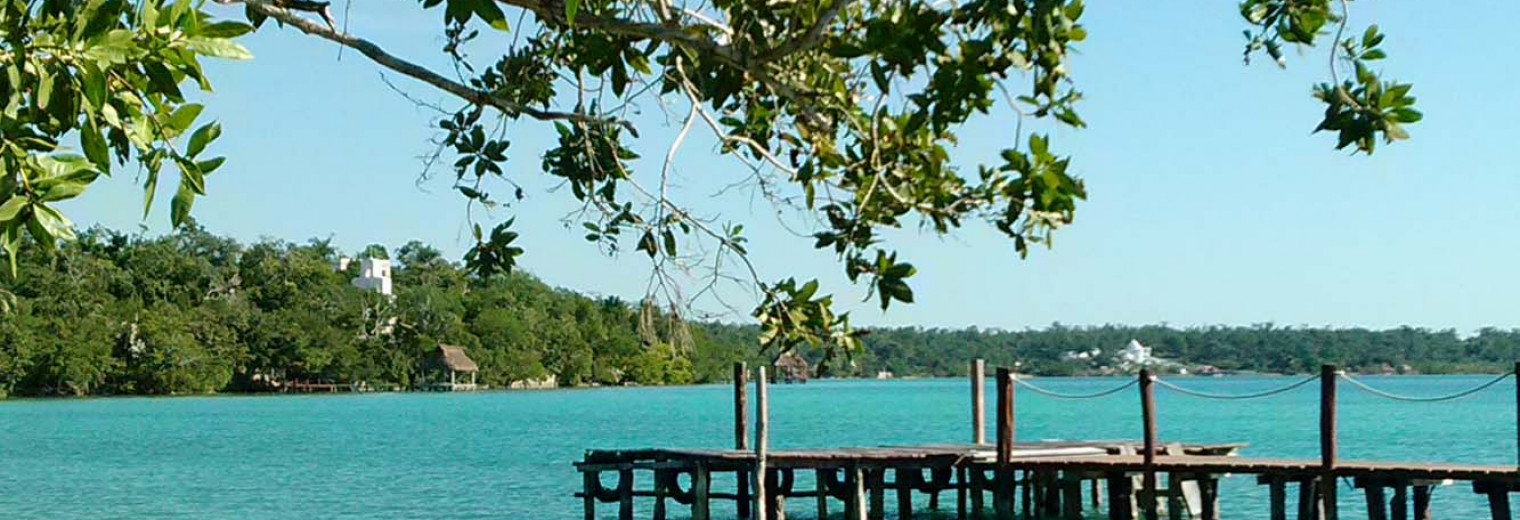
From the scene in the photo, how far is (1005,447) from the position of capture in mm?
18438

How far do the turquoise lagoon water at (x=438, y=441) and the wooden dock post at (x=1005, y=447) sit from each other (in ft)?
24.6

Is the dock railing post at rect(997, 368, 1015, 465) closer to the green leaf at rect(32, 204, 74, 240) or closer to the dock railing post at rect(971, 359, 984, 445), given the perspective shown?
the dock railing post at rect(971, 359, 984, 445)

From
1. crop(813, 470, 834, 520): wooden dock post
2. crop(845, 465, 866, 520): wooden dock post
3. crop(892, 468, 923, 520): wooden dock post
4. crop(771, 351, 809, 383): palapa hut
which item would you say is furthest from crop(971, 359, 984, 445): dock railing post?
crop(771, 351, 809, 383): palapa hut

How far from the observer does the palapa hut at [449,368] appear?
98.7 m

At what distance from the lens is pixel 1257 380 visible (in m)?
168

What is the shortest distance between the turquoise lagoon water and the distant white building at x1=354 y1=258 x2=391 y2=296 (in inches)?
356

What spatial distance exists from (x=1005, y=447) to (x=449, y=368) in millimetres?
83596

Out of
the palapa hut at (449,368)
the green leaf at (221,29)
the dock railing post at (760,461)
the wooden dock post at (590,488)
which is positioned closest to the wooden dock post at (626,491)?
the wooden dock post at (590,488)

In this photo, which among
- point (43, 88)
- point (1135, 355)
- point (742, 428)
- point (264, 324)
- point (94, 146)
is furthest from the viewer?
point (1135, 355)

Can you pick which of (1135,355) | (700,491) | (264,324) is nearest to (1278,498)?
(700,491)

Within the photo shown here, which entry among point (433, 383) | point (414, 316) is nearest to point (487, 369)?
point (433, 383)

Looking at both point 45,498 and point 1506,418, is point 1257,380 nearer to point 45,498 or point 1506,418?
point 1506,418

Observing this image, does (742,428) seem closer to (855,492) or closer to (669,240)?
(855,492)

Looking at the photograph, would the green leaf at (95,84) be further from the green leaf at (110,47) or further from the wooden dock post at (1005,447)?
the wooden dock post at (1005,447)
